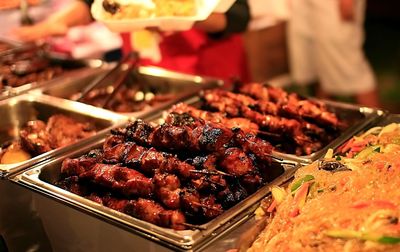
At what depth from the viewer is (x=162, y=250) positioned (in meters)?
2.09

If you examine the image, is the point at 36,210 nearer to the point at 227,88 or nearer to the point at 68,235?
the point at 68,235

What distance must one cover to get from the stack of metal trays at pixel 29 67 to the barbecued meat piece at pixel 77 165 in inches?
51.4

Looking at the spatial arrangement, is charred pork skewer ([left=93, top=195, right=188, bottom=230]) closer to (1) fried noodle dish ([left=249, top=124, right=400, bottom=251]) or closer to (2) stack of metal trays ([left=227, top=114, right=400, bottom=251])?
(2) stack of metal trays ([left=227, top=114, right=400, bottom=251])

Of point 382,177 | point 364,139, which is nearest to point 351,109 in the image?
point 364,139

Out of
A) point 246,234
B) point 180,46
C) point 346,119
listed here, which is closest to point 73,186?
point 246,234

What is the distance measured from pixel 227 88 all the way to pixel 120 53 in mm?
2384

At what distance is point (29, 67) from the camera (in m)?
4.24

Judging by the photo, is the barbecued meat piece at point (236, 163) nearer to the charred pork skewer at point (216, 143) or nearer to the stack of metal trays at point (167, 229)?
the charred pork skewer at point (216, 143)

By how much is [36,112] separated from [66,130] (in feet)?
1.60

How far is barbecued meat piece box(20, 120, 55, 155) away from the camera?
3132 millimetres

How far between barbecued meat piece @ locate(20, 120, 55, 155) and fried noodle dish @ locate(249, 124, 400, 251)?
1399mm

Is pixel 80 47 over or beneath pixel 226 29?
beneath

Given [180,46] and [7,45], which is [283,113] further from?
[7,45]

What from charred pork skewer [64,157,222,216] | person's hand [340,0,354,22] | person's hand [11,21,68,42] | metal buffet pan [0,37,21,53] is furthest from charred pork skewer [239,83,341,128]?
person's hand [340,0,354,22]
